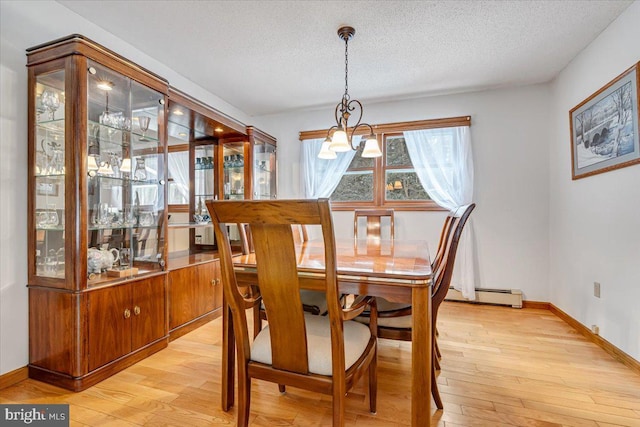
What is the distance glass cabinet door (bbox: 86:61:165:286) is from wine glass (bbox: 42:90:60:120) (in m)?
0.19

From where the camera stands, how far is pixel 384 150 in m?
3.78

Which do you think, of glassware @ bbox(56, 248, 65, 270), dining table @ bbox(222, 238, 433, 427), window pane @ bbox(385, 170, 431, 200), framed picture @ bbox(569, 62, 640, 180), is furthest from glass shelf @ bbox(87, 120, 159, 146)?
framed picture @ bbox(569, 62, 640, 180)

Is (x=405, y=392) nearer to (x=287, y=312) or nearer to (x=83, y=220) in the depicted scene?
(x=287, y=312)

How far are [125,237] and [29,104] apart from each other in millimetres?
985

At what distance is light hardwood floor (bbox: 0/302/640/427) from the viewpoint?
4.88 feet

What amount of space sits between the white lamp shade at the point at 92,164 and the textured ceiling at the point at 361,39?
1.04m

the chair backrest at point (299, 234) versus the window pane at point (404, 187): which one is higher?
the window pane at point (404, 187)

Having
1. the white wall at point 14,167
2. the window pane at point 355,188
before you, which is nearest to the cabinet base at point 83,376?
the white wall at point 14,167

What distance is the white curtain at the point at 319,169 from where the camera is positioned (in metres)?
3.85

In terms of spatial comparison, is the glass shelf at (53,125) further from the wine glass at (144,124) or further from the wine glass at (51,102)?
the wine glass at (144,124)

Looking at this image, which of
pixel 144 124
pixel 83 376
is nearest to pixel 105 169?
pixel 144 124

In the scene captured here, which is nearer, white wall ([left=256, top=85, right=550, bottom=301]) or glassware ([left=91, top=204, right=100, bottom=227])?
glassware ([left=91, top=204, right=100, bottom=227])

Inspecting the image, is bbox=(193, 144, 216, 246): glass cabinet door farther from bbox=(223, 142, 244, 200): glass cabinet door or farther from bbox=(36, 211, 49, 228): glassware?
bbox=(36, 211, 49, 228): glassware

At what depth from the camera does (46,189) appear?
1.83m
